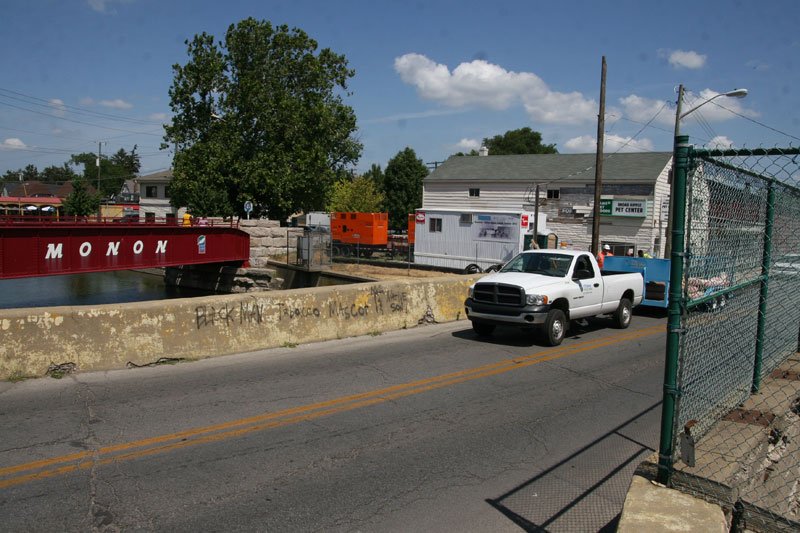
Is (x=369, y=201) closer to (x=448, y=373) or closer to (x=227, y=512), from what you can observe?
(x=448, y=373)

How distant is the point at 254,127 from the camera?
140 ft

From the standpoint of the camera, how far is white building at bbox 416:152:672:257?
35125 millimetres

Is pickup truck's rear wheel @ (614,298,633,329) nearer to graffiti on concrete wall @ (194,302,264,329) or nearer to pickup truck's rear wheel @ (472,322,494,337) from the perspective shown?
pickup truck's rear wheel @ (472,322,494,337)

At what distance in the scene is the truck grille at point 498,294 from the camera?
457 inches

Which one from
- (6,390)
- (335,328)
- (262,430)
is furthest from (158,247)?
(262,430)

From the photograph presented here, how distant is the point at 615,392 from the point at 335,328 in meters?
5.55

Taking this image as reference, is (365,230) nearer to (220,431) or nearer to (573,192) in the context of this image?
(573,192)

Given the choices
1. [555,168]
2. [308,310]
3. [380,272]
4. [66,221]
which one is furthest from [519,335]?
[555,168]

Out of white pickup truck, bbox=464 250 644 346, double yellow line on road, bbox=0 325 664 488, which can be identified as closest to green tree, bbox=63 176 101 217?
white pickup truck, bbox=464 250 644 346

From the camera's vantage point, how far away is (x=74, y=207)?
66.0 m

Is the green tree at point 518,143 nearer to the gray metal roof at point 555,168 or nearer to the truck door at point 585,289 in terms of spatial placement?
the gray metal roof at point 555,168

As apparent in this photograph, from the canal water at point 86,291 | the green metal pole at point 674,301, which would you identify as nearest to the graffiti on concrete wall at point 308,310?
the green metal pole at point 674,301

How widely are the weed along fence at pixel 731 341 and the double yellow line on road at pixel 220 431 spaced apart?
4.07m

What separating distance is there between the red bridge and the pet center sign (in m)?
22.8
